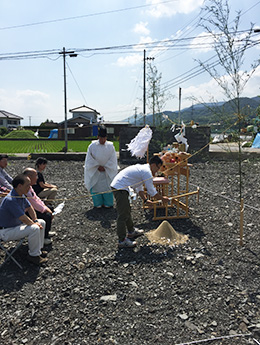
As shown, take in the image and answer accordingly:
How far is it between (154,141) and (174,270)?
37.4 feet

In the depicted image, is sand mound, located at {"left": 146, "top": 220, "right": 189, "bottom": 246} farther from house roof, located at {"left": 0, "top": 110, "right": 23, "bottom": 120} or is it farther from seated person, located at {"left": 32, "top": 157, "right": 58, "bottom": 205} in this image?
house roof, located at {"left": 0, "top": 110, "right": 23, "bottom": 120}

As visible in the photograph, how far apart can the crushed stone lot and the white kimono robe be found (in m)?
1.33

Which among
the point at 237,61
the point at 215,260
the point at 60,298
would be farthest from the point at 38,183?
the point at 237,61

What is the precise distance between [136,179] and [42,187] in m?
1.96

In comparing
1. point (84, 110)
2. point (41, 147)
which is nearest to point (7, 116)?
point (84, 110)

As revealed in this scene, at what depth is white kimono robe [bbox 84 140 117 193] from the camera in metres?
6.57

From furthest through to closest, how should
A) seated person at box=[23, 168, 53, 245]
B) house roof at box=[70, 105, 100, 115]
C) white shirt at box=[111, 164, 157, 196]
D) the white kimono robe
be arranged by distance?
house roof at box=[70, 105, 100, 115]
the white kimono robe
white shirt at box=[111, 164, 157, 196]
seated person at box=[23, 168, 53, 245]

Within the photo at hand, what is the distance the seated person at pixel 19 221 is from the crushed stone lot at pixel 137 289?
1.08 ft

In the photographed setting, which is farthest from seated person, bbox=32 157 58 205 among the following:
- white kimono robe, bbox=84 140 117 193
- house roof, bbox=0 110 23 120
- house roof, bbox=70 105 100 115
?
house roof, bbox=0 110 23 120

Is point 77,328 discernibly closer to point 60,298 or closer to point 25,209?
point 60,298

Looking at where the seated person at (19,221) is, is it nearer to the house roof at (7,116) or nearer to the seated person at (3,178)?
the seated person at (3,178)

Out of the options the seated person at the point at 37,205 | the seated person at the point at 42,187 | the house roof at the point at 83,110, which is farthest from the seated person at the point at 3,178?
the house roof at the point at 83,110

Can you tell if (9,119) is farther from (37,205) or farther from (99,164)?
(37,205)

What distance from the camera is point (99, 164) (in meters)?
6.66
